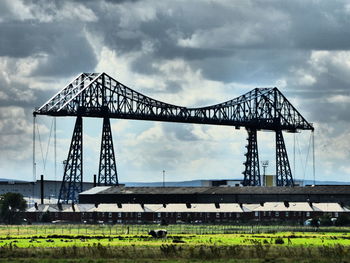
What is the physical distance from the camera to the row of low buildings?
583ft

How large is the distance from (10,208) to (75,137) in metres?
16.5

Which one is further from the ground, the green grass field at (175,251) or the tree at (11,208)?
the tree at (11,208)

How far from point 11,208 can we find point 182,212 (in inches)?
1192

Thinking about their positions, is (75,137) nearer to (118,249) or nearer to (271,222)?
(271,222)

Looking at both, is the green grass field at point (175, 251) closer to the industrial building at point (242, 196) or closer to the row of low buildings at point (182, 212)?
the row of low buildings at point (182, 212)

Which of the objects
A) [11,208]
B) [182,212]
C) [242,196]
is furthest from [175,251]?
[11,208]

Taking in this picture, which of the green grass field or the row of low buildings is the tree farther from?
the green grass field

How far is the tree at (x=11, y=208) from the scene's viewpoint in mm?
190025

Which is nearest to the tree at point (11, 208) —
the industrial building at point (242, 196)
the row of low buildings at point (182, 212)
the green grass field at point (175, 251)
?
the row of low buildings at point (182, 212)

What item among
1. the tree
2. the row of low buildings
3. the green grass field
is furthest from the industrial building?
the green grass field

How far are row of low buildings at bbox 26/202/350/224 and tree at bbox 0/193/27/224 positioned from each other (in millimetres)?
2073

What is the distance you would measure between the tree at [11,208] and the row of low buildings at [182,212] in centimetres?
207

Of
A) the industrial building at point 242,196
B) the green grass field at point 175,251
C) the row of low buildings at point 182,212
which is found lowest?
the green grass field at point 175,251

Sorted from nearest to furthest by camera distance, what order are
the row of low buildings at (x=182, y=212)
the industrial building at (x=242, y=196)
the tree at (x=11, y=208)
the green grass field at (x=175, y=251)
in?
the green grass field at (x=175, y=251) < the row of low buildings at (x=182, y=212) < the industrial building at (x=242, y=196) < the tree at (x=11, y=208)
